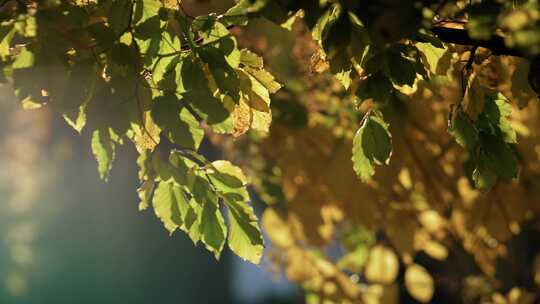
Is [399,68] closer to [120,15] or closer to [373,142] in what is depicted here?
[373,142]

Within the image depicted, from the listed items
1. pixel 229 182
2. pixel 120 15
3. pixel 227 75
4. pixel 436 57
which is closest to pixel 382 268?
pixel 436 57

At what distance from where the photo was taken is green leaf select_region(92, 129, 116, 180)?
1683 millimetres

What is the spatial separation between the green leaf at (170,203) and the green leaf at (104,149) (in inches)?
8.6

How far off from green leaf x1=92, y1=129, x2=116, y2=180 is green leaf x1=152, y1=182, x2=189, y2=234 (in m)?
0.22

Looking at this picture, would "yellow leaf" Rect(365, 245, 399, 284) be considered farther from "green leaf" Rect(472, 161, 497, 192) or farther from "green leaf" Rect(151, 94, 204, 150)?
"green leaf" Rect(151, 94, 204, 150)

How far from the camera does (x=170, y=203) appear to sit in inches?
78.2

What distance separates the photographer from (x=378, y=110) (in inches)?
79.5

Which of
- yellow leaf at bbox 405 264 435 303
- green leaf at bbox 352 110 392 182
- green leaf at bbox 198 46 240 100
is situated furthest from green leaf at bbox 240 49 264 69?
yellow leaf at bbox 405 264 435 303

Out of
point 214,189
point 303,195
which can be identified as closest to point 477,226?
point 303,195

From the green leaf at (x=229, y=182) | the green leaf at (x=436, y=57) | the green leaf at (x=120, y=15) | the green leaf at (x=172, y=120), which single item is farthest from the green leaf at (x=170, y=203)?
the green leaf at (x=436, y=57)

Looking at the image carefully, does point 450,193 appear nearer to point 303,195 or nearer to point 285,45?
point 303,195

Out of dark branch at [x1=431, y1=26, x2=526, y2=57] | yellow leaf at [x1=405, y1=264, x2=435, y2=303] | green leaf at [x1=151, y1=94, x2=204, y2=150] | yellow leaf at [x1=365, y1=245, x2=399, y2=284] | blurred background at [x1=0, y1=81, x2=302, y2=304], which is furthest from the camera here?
blurred background at [x1=0, y1=81, x2=302, y2=304]

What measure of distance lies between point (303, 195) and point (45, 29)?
9.63 ft

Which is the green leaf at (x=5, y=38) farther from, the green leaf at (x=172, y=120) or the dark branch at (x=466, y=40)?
the dark branch at (x=466, y=40)
